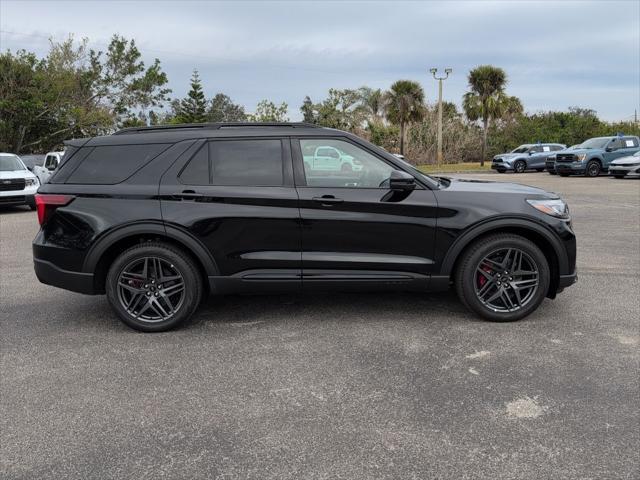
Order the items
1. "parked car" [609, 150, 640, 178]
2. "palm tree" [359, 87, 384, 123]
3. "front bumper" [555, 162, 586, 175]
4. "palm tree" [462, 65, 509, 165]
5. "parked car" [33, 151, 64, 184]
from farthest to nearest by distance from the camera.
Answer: "palm tree" [359, 87, 384, 123] → "palm tree" [462, 65, 509, 165] → "front bumper" [555, 162, 586, 175] → "parked car" [609, 150, 640, 178] → "parked car" [33, 151, 64, 184]

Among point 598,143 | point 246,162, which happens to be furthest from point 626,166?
point 246,162

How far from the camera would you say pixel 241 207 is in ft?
14.8

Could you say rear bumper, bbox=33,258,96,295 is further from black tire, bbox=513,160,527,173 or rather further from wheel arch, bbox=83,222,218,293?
black tire, bbox=513,160,527,173

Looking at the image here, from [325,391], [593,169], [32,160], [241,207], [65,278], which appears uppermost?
[32,160]

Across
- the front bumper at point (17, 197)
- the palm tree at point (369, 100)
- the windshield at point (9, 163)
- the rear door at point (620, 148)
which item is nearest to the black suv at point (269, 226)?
the front bumper at point (17, 197)

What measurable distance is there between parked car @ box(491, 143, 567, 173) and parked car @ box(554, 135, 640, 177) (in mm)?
5374

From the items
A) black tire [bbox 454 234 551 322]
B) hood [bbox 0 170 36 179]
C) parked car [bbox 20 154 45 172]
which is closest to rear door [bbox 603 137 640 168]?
hood [bbox 0 170 36 179]

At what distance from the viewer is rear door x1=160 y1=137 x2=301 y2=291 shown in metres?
4.49

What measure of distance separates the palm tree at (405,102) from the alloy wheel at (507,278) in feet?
121

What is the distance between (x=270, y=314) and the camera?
5.04 m

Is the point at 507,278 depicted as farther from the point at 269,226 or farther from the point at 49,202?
the point at 49,202

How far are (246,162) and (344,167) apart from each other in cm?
83

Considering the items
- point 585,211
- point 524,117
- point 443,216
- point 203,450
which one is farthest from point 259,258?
point 524,117

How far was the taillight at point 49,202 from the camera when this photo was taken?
4543 mm
